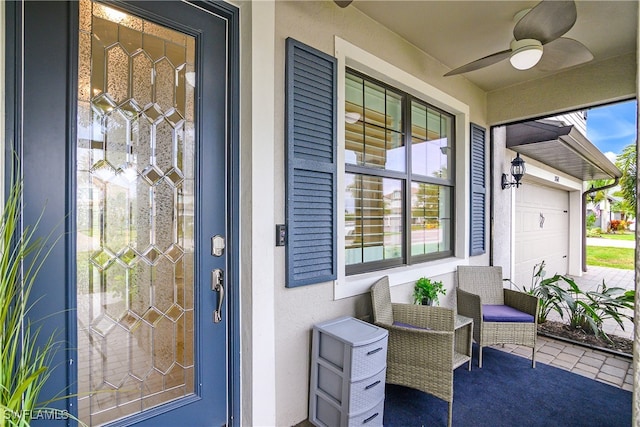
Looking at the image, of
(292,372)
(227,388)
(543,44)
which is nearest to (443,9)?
(543,44)

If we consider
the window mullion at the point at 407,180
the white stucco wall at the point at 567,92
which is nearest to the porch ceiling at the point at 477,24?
the white stucco wall at the point at 567,92

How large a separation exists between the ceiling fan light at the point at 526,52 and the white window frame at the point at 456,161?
0.80 meters

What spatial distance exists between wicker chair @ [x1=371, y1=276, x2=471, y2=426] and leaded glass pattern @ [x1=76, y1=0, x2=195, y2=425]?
126 centimetres

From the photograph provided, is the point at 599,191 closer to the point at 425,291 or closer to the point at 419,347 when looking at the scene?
the point at 425,291

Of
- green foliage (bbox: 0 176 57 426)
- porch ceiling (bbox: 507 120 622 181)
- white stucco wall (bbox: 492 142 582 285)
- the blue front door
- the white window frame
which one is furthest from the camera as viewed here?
porch ceiling (bbox: 507 120 622 181)

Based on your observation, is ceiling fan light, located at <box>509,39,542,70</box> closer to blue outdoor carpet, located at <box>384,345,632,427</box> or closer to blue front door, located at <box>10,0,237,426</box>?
blue front door, located at <box>10,0,237,426</box>

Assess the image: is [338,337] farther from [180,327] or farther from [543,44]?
[543,44]

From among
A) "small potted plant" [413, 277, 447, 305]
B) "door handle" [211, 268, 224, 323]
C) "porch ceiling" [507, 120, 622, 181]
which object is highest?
"porch ceiling" [507, 120, 622, 181]

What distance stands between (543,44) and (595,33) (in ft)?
2.99

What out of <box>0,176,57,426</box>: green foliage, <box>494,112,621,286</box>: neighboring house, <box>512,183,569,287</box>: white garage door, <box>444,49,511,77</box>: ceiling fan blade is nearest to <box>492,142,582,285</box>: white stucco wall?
<box>494,112,621,286</box>: neighboring house

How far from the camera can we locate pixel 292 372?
192cm

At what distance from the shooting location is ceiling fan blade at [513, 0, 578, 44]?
1.77 meters

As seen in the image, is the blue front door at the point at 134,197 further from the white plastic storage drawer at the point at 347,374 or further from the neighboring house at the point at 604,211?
the neighboring house at the point at 604,211

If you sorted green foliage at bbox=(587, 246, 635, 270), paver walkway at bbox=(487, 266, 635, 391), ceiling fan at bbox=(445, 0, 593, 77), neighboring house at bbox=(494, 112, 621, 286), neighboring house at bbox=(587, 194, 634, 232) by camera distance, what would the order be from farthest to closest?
neighboring house at bbox=(587, 194, 634, 232), green foliage at bbox=(587, 246, 635, 270), neighboring house at bbox=(494, 112, 621, 286), paver walkway at bbox=(487, 266, 635, 391), ceiling fan at bbox=(445, 0, 593, 77)
